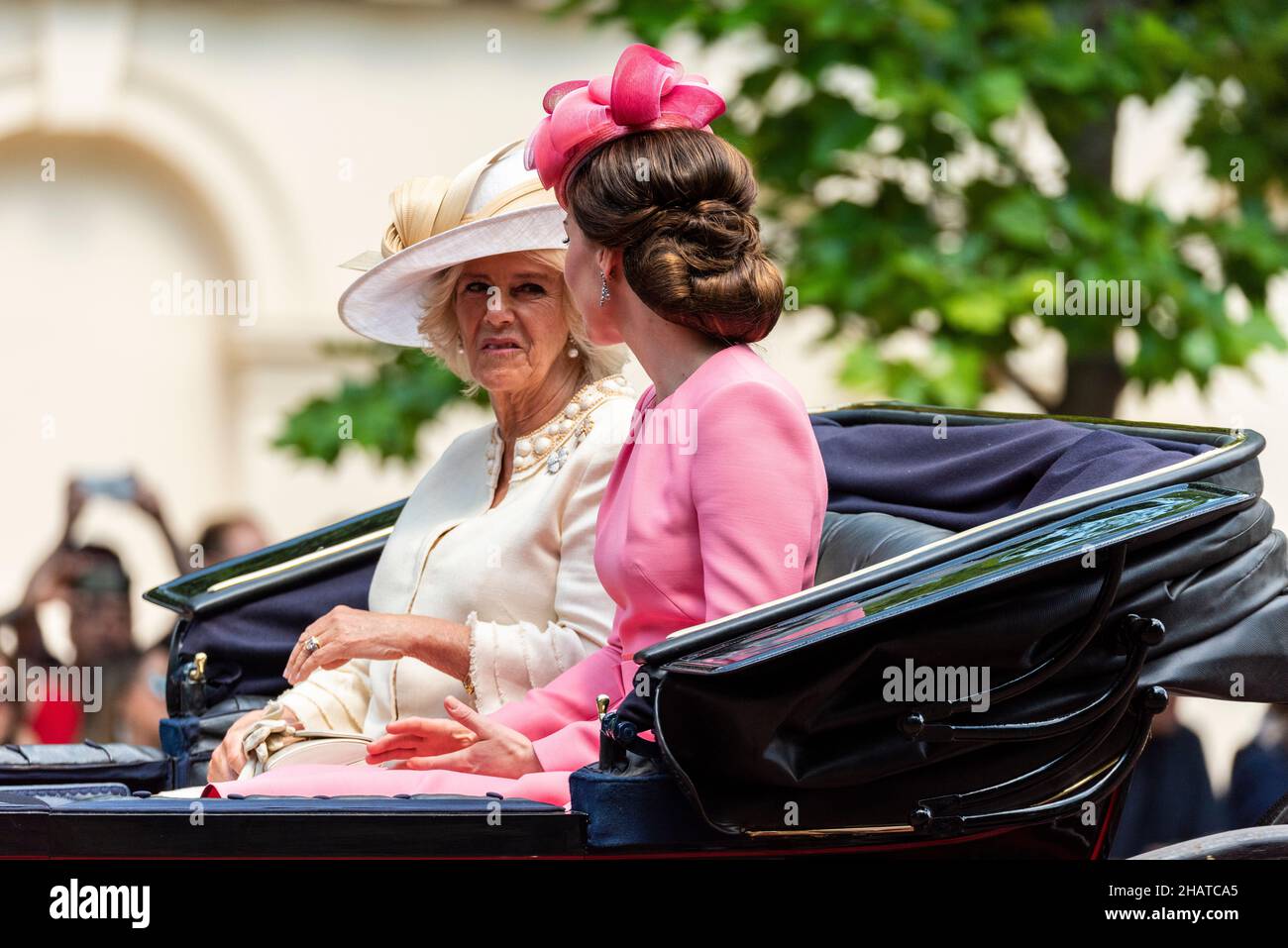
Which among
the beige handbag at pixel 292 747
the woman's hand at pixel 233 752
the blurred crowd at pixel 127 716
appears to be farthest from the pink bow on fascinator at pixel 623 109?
the blurred crowd at pixel 127 716

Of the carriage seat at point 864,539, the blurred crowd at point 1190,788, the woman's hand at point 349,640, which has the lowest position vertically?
the blurred crowd at point 1190,788

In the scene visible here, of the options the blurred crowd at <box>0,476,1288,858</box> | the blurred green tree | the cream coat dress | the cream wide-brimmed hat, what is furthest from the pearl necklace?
the blurred crowd at <box>0,476,1288,858</box>

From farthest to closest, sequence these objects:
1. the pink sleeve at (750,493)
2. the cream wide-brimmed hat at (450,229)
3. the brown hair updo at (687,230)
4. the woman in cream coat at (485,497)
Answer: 1. the cream wide-brimmed hat at (450,229)
2. the woman in cream coat at (485,497)
3. the brown hair updo at (687,230)
4. the pink sleeve at (750,493)

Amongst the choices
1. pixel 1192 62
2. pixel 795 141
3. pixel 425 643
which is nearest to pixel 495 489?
pixel 425 643

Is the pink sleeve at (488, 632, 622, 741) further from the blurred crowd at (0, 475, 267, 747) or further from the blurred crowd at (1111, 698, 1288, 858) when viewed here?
the blurred crowd at (1111, 698, 1288, 858)

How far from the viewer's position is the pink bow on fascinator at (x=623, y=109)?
98.0 inches

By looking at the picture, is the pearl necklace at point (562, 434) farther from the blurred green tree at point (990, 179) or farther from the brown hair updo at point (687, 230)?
the blurred green tree at point (990, 179)

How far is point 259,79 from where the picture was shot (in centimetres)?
780

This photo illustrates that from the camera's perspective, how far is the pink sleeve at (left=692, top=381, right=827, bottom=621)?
7.64 ft

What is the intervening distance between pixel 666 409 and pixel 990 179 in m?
3.67

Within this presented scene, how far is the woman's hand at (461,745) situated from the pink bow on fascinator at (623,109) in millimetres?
750
